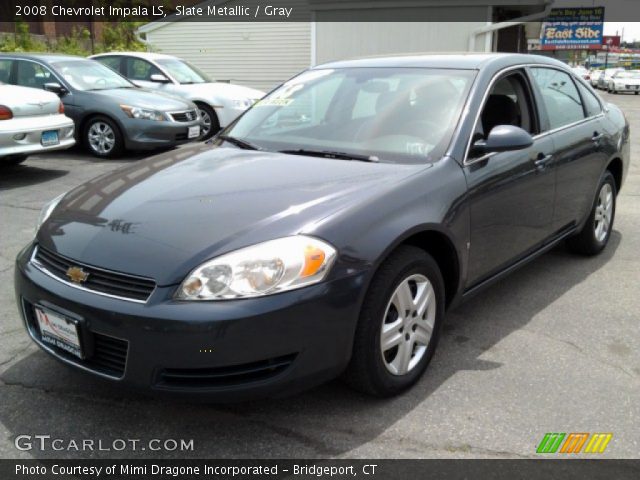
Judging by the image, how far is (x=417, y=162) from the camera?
10.7ft

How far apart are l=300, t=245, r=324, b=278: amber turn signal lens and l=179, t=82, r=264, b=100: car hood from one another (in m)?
9.30

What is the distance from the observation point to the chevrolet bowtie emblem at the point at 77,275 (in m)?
2.61

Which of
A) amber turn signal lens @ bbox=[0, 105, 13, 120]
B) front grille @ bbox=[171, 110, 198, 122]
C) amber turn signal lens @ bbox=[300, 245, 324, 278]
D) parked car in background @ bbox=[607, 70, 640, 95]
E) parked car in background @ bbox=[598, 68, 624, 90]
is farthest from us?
parked car in background @ bbox=[598, 68, 624, 90]

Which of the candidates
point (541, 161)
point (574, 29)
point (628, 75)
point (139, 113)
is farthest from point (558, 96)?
point (574, 29)

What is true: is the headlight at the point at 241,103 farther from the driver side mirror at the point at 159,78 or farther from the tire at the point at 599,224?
the tire at the point at 599,224

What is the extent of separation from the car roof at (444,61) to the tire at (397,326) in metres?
1.36

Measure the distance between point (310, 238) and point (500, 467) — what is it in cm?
115

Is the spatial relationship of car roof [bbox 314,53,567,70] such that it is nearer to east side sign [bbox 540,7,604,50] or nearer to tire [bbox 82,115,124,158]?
tire [bbox 82,115,124,158]

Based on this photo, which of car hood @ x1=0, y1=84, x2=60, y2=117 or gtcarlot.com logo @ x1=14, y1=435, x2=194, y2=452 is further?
car hood @ x1=0, y1=84, x2=60, y2=117

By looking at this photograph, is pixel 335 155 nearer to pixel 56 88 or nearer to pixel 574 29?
pixel 56 88

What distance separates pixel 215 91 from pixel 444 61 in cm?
816

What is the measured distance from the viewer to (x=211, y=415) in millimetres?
2865

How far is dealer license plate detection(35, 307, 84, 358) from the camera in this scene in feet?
8.55

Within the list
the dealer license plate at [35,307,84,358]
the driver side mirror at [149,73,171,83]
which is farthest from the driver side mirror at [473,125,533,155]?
the driver side mirror at [149,73,171,83]
